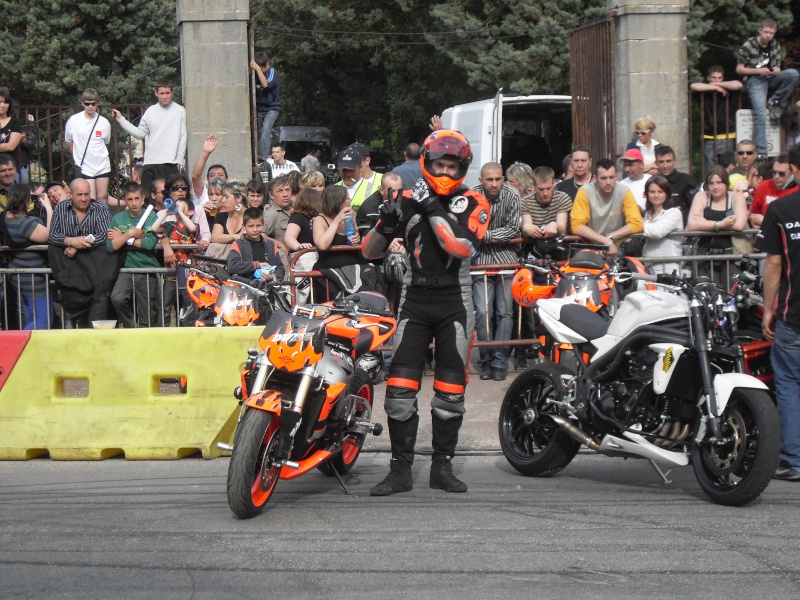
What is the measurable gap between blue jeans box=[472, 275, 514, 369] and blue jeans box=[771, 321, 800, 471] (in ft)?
11.6

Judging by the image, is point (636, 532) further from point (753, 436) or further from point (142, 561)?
point (142, 561)

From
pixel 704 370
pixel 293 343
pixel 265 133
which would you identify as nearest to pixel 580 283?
pixel 704 370

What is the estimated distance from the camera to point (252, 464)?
6219 millimetres

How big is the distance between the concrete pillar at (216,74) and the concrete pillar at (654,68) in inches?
169

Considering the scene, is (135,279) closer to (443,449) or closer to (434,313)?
(434,313)

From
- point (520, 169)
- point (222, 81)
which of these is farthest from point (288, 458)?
point (222, 81)

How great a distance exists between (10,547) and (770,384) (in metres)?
4.65

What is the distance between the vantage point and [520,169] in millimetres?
11641

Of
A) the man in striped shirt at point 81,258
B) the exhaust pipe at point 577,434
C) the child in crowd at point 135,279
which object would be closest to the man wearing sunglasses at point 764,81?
the child in crowd at point 135,279

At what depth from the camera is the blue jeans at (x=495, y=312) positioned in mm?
10508

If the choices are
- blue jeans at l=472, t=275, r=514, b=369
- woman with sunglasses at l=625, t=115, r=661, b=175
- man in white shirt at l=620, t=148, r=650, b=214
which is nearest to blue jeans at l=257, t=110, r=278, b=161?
woman with sunglasses at l=625, t=115, r=661, b=175

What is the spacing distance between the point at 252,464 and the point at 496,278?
4.83m

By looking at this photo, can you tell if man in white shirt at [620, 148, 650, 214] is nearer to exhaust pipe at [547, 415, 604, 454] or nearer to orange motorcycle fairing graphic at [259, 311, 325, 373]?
exhaust pipe at [547, 415, 604, 454]

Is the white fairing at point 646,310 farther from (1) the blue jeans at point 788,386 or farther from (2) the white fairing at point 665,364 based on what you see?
(1) the blue jeans at point 788,386
